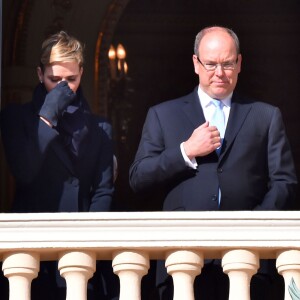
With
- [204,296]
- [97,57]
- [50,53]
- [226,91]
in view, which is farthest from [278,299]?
[97,57]

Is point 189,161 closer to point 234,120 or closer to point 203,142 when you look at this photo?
point 203,142

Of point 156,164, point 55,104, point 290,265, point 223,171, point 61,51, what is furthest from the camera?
point 61,51

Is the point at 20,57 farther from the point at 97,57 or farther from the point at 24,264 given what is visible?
the point at 24,264

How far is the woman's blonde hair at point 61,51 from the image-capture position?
942cm

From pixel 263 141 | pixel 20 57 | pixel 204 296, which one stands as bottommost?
pixel 204 296

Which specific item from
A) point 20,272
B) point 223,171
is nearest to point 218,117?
point 223,171

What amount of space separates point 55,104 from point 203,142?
75cm

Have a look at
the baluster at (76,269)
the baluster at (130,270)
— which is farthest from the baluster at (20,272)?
the baluster at (130,270)

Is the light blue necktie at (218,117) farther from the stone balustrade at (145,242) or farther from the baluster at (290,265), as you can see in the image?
the baluster at (290,265)

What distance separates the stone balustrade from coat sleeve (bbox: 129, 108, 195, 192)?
35 centimetres

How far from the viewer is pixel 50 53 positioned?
9430mm

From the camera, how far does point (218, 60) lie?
30.4 feet

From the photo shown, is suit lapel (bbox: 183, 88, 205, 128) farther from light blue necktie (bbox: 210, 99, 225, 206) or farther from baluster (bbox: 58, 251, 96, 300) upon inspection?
baluster (bbox: 58, 251, 96, 300)

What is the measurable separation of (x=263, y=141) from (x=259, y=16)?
9.27 feet
